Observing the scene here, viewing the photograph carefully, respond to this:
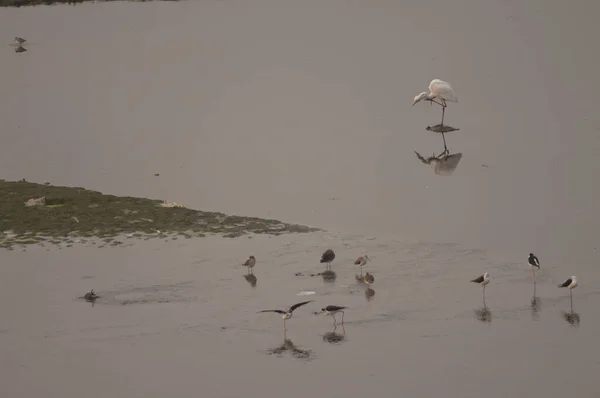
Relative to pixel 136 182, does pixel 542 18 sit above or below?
above

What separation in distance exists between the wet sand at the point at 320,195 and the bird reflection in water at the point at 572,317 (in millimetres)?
122

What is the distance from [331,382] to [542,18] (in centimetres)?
4181

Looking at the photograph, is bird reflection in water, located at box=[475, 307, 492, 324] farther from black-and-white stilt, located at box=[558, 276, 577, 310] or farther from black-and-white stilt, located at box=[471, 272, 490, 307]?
black-and-white stilt, located at box=[558, 276, 577, 310]

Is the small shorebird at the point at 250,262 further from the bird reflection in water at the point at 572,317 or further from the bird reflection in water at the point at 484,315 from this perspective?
the bird reflection in water at the point at 572,317

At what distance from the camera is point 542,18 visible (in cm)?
5609

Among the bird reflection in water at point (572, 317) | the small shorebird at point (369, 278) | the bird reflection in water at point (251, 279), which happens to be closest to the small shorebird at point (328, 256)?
the small shorebird at point (369, 278)

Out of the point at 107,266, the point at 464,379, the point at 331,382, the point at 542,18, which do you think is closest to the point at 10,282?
the point at 107,266

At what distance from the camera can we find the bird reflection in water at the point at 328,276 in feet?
71.4

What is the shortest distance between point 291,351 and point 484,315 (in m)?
3.49

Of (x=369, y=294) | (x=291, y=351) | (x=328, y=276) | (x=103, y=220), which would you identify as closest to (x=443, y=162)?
(x=103, y=220)

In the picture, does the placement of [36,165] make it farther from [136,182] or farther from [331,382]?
[331,382]

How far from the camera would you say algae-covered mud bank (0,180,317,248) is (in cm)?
2494

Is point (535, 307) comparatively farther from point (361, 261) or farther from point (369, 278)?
point (361, 261)

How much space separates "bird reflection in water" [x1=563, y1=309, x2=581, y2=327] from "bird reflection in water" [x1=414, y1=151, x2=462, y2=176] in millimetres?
11723
